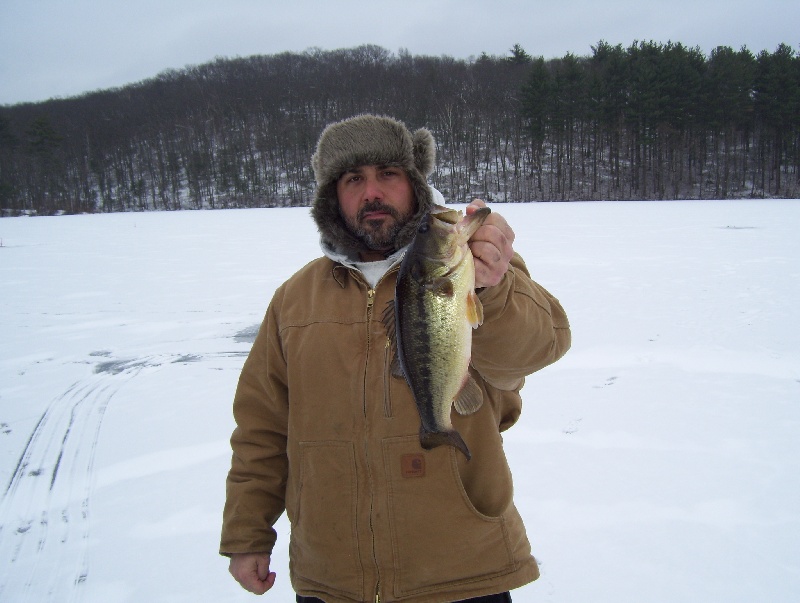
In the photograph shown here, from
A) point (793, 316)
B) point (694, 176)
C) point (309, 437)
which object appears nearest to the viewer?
point (309, 437)

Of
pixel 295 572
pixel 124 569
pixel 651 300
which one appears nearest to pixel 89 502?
pixel 124 569

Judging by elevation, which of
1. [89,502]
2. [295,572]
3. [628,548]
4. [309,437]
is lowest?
[628,548]

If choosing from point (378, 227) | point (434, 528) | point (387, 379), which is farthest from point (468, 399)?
point (378, 227)

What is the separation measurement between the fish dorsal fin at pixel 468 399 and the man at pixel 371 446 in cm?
12

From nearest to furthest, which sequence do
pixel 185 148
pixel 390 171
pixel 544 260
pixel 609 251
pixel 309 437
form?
pixel 309 437 < pixel 390 171 < pixel 544 260 < pixel 609 251 < pixel 185 148

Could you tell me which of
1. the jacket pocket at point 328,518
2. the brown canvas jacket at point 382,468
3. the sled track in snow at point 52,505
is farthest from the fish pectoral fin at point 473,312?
the sled track in snow at point 52,505

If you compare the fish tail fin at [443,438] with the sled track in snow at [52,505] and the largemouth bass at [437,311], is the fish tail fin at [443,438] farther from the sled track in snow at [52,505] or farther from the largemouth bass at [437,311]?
the sled track in snow at [52,505]

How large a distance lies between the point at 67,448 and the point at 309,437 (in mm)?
3230

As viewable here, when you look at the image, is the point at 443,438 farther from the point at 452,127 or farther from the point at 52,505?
the point at 452,127

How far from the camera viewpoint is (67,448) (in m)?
4.00

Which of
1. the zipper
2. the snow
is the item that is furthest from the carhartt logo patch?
the snow

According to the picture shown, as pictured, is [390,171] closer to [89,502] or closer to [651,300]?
[89,502]

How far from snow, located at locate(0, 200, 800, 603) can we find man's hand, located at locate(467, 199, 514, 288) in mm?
1918

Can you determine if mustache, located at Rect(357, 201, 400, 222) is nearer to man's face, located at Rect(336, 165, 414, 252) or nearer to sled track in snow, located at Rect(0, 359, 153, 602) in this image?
man's face, located at Rect(336, 165, 414, 252)
